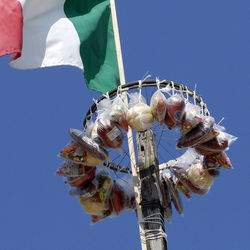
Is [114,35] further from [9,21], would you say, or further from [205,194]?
[205,194]

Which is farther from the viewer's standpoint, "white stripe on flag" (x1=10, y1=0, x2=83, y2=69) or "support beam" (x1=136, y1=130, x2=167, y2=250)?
"white stripe on flag" (x1=10, y1=0, x2=83, y2=69)

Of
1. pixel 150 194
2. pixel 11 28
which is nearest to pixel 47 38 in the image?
pixel 11 28

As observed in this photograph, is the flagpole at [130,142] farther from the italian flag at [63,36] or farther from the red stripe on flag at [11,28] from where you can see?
the red stripe on flag at [11,28]

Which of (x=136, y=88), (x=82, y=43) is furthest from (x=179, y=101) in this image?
(x=82, y=43)

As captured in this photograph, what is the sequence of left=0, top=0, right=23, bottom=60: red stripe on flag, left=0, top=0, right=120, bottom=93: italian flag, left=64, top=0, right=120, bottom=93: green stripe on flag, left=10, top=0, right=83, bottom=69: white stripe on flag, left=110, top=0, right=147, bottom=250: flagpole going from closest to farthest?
left=110, top=0, right=147, bottom=250: flagpole
left=0, top=0, right=23, bottom=60: red stripe on flag
left=0, top=0, right=120, bottom=93: italian flag
left=10, top=0, right=83, bottom=69: white stripe on flag
left=64, top=0, right=120, bottom=93: green stripe on flag

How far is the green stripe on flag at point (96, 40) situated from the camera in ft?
29.6

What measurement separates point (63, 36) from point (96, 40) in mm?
593

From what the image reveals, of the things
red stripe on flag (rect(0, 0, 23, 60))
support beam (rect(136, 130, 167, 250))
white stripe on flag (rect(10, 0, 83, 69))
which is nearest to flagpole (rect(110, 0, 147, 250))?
support beam (rect(136, 130, 167, 250))

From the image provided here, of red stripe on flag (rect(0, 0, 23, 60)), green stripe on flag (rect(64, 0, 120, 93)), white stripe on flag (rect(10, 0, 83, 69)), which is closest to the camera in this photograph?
red stripe on flag (rect(0, 0, 23, 60))

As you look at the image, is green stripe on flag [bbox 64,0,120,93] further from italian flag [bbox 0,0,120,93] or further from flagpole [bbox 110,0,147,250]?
flagpole [bbox 110,0,147,250]

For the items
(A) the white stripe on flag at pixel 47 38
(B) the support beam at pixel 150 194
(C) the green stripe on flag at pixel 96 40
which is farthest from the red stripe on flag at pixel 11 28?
(B) the support beam at pixel 150 194

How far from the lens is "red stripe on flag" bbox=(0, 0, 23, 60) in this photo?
26.6ft

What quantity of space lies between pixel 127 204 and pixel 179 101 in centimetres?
178

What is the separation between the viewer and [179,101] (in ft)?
21.9
